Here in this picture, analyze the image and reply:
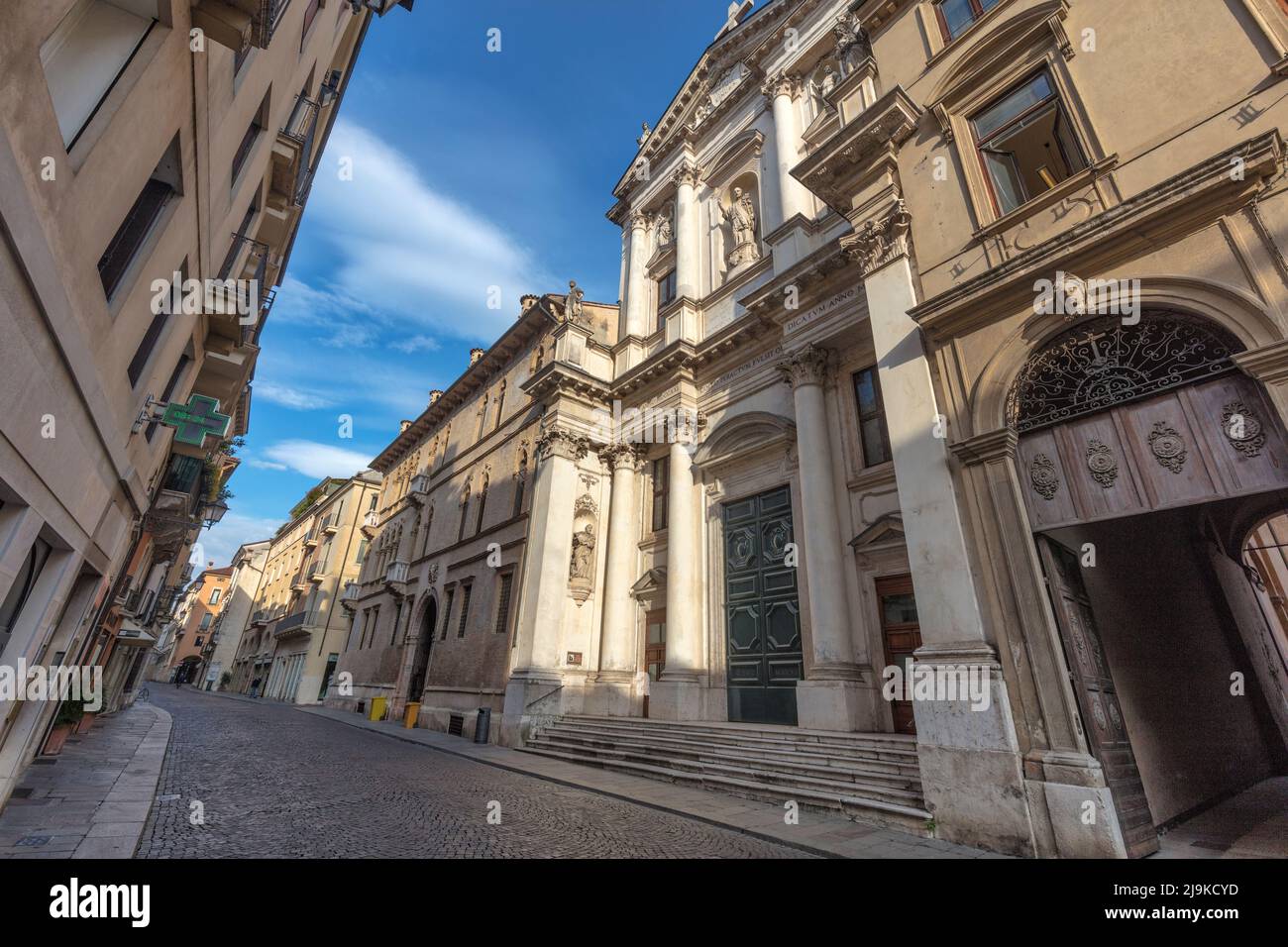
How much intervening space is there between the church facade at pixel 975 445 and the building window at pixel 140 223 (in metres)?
8.78

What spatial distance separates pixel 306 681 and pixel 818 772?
34.3 meters

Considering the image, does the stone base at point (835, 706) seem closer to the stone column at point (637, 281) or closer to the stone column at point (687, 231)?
the stone column at point (687, 231)

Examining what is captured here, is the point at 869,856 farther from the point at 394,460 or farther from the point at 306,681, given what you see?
the point at 306,681

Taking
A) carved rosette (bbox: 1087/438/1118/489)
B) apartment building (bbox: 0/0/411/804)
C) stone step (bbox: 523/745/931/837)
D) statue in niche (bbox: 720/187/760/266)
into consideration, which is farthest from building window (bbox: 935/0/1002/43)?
stone step (bbox: 523/745/931/837)

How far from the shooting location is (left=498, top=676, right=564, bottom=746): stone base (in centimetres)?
1395

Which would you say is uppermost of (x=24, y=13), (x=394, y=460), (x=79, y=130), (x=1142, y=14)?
(x=394, y=460)

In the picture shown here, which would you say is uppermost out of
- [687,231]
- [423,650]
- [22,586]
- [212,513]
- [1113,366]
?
[687,231]

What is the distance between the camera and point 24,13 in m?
3.18

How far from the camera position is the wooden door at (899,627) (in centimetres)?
968

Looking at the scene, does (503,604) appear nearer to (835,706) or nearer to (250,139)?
(835,706)

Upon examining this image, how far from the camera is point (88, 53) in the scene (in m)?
4.39

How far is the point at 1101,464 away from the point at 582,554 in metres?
12.6

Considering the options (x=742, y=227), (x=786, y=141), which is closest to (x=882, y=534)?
(x=742, y=227)
